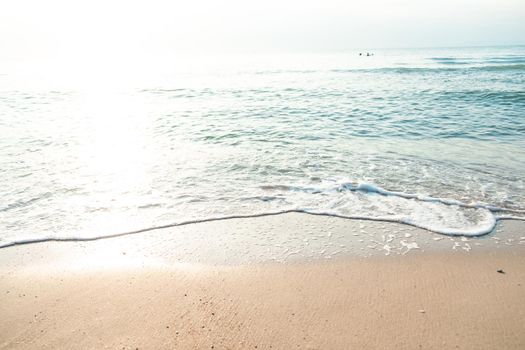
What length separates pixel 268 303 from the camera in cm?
337

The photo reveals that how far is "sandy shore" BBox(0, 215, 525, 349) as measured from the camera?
9.58 feet

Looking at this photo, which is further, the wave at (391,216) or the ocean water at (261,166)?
the ocean water at (261,166)

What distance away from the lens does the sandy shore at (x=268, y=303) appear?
2920mm

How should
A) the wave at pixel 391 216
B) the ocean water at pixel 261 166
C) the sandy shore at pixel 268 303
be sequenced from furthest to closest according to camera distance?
the ocean water at pixel 261 166 → the wave at pixel 391 216 → the sandy shore at pixel 268 303

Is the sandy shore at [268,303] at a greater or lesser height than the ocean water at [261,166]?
lesser

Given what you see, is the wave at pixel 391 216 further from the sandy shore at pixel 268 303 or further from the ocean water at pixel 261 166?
the sandy shore at pixel 268 303

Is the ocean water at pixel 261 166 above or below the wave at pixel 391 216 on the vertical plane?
above

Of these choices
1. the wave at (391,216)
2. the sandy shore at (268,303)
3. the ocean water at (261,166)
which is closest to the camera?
the sandy shore at (268,303)

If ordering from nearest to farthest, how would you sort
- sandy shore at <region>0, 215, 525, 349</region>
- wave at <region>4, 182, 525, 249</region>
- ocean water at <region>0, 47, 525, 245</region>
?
sandy shore at <region>0, 215, 525, 349</region>
wave at <region>4, 182, 525, 249</region>
ocean water at <region>0, 47, 525, 245</region>

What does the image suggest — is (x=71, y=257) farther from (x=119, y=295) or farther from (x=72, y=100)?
(x=72, y=100)

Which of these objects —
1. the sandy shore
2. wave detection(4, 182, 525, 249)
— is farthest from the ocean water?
the sandy shore

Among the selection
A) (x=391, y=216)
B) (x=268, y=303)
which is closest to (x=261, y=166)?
(x=391, y=216)

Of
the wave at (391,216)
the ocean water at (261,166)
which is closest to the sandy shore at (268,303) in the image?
the wave at (391,216)

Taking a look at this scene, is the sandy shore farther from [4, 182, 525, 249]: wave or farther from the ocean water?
the ocean water
